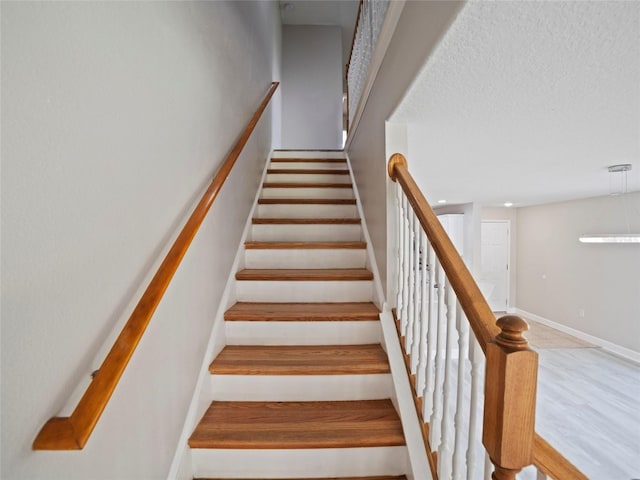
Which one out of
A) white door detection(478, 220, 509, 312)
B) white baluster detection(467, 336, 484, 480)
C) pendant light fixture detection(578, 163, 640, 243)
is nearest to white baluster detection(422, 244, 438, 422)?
white baluster detection(467, 336, 484, 480)

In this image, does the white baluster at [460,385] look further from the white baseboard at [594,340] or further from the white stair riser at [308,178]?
the white baseboard at [594,340]

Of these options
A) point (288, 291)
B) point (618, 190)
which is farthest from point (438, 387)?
point (618, 190)

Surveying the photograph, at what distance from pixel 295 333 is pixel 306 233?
39.8 inches

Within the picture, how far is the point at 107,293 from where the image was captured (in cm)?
82

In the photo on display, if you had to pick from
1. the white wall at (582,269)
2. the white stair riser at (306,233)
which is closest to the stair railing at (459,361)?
the white stair riser at (306,233)

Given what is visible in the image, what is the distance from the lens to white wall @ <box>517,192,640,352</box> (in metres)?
4.69

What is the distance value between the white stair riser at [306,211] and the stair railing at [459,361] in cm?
122

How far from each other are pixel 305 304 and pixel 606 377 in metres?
4.46

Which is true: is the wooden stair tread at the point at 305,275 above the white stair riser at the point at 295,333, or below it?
above

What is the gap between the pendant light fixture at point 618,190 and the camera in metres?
2.97

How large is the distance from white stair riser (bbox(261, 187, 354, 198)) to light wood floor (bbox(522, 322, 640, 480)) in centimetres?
262

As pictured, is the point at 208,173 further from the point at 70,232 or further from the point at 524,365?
the point at 524,365

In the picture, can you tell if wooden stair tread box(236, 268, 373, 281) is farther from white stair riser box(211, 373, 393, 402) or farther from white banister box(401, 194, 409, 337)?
white stair riser box(211, 373, 393, 402)

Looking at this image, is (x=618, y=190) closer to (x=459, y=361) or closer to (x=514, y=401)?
(x=459, y=361)
